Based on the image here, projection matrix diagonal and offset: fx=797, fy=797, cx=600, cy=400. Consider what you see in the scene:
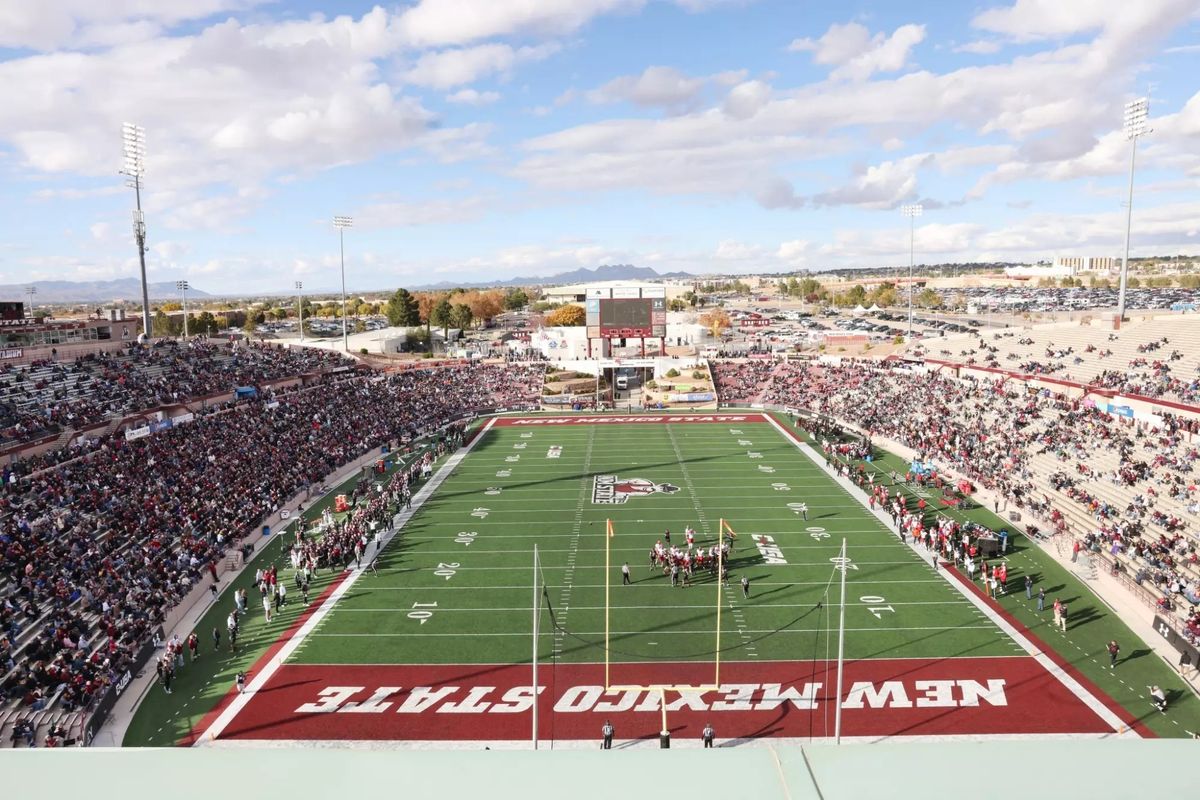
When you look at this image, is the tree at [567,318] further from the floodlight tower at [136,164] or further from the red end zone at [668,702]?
the red end zone at [668,702]

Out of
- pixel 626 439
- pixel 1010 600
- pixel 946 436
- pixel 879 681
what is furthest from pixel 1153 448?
pixel 626 439

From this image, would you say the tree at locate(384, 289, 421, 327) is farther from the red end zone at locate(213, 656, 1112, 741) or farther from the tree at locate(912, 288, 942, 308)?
the tree at locate(912, 288, 942, 308)

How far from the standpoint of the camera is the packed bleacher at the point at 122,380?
34.5 m

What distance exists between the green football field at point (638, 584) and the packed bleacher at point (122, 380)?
16052mm

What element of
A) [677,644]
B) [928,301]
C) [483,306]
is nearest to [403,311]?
[483,306]

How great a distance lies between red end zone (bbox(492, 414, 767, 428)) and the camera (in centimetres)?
5525

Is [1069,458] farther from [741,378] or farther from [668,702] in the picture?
[741,378]

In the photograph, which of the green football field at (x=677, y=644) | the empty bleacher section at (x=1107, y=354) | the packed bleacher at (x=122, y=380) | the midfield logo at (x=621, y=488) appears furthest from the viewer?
the empty bleacher section at (x=1107, y=354)

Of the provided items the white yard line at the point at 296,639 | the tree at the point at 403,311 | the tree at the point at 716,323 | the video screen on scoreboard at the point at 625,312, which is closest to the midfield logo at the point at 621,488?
the white yard line at the point at 296,639

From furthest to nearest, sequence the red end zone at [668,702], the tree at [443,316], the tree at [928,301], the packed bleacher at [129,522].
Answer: the tree at [928,301] → the tree at [443,316] → the packed bleacher at [129,522] → the red end zone at [668,702]

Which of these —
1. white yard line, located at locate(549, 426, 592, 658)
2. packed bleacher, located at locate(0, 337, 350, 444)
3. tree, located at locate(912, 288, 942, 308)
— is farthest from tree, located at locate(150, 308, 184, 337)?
tree, located at locate(912, 288, 942, 308)

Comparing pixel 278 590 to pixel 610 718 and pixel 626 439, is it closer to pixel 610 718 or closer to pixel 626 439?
pixel 610 718

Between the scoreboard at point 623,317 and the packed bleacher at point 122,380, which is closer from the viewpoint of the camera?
the packed bleacher at point 122,380

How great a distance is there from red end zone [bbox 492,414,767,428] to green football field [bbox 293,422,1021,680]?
15.4 m
